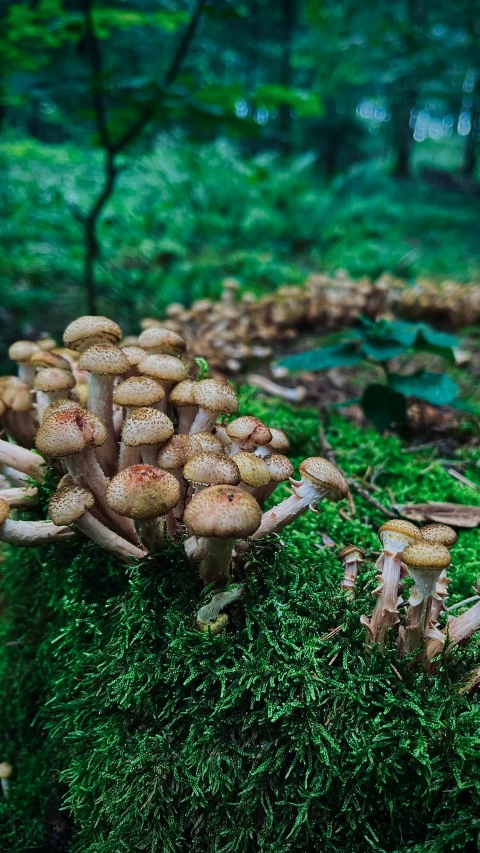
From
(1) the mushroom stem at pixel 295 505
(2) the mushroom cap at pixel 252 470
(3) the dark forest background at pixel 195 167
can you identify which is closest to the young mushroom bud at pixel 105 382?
(2) the mushroom cap at pixel 252 470

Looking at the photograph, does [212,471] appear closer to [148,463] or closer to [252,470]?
[252,470]

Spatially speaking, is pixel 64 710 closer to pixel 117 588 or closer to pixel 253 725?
pixel 117 588

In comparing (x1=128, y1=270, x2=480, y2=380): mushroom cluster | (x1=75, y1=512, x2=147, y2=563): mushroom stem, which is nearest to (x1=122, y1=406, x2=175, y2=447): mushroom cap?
(x1=75, y1=512, x2=147, y2=563): mushroom stem

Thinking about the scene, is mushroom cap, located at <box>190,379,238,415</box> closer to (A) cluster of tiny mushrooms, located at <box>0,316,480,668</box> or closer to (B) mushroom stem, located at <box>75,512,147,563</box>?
(A) cluster of tiny mushrooms, located at <box>0,316,480,668</box>

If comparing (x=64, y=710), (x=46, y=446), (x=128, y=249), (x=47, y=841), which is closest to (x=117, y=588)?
(x=64, y=710)

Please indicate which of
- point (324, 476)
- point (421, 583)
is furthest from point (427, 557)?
point (324, 476)

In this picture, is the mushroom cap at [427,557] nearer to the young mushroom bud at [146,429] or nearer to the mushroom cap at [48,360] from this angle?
the young mushroom bud at [146,429]
